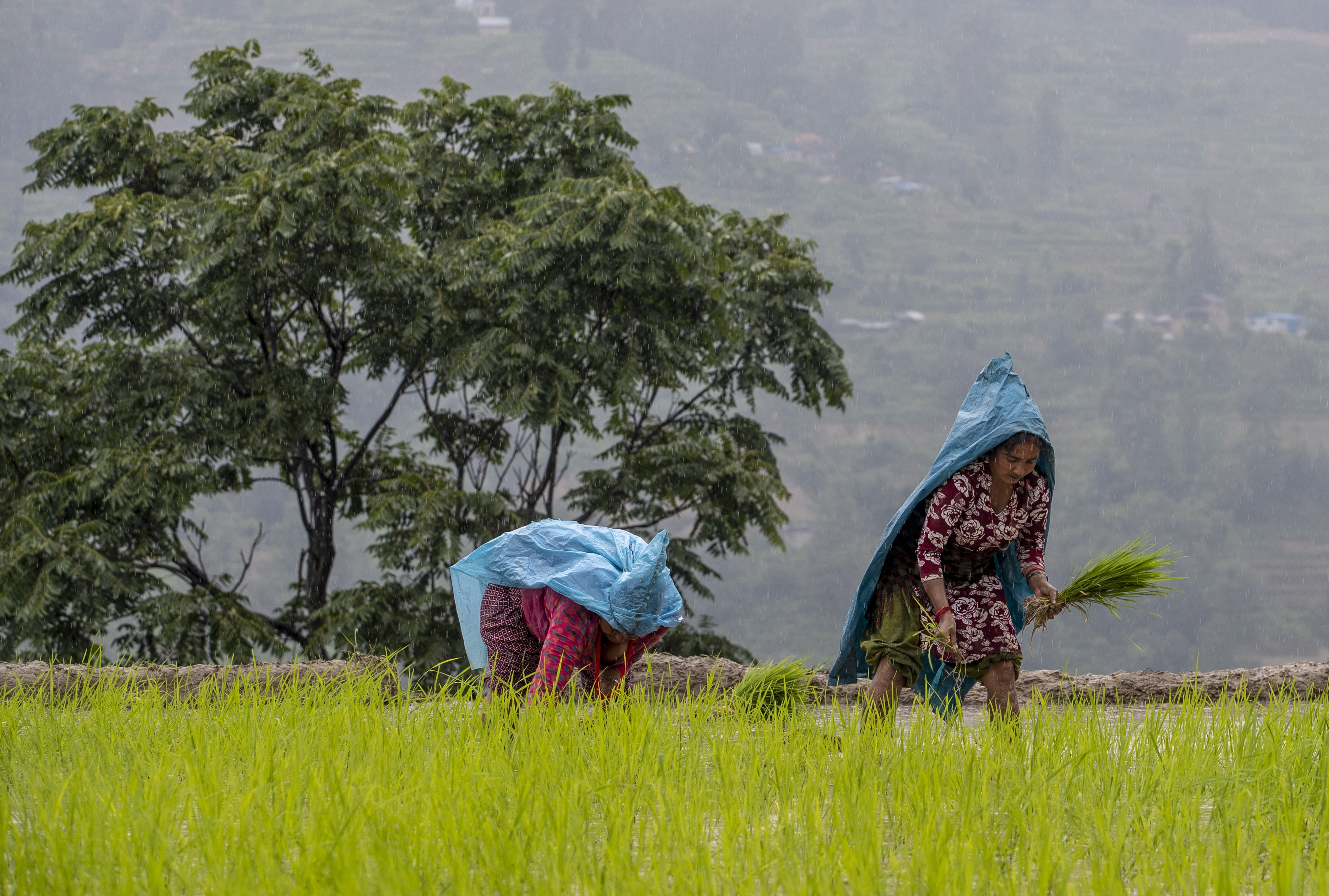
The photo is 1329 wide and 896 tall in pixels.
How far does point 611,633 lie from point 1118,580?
2.04 metres

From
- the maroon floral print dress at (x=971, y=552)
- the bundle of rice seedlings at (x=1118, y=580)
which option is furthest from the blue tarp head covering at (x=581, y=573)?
the bundle of rice seedlings at (x=1118, y=580)

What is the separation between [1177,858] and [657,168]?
110m

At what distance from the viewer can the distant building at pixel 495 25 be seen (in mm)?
134125

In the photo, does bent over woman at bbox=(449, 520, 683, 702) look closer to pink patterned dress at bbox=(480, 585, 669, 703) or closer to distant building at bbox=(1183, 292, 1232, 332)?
pink patterned dress at bbox=(480, 585, 669, 703)

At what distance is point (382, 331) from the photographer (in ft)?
37.4

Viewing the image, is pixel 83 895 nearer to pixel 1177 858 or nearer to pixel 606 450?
pixel 1177 858

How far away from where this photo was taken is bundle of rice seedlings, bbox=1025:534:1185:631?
4637mm

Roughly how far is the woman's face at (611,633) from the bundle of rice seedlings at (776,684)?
1.34 metres

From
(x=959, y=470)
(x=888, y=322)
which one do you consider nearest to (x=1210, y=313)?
(x=888, y=322)

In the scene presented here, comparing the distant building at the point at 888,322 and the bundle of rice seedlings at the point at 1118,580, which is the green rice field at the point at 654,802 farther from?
the distant building at the point at 888,322

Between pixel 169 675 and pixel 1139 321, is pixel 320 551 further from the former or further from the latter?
pixel 1139 321

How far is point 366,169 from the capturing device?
9352mm

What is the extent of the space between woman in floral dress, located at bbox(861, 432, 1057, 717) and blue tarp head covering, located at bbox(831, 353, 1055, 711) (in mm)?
48

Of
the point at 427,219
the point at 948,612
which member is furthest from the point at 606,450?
the point at 948,612
